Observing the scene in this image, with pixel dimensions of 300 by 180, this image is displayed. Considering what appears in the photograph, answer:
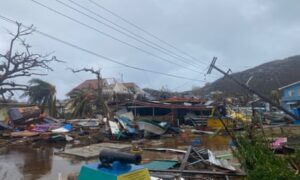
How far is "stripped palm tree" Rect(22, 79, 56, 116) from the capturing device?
31.2m

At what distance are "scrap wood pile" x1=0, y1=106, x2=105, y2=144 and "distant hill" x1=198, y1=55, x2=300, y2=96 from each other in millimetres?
35405

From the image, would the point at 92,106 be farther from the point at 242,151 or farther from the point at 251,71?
the point at 251,71

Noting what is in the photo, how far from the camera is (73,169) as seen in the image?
10359 mm

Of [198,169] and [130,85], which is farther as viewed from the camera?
[130,85]

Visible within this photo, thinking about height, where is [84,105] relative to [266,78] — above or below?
below

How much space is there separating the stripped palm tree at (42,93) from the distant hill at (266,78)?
3077 centimetres

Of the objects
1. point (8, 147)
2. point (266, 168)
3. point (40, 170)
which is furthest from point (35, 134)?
point (266, 168)

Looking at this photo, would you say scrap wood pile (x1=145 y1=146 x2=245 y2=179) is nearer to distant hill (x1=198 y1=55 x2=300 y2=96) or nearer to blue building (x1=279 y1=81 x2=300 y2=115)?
blue building (x1=279 y1=81 x2=300 y2=115)

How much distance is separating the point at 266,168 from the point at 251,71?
65.8m

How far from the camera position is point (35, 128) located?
2064cm

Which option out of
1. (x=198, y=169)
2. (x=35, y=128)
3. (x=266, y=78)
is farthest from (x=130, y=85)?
(x=198, y=169)

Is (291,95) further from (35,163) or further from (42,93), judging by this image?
(35,163)

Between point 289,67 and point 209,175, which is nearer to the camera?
point 209,175

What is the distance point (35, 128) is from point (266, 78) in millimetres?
49943
